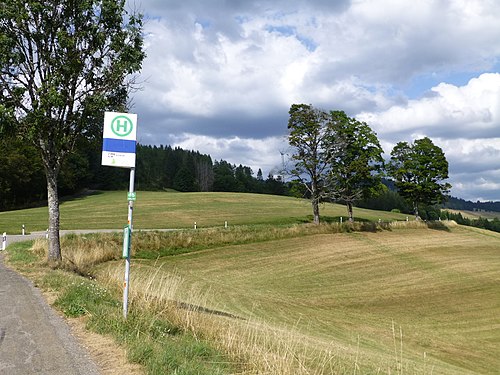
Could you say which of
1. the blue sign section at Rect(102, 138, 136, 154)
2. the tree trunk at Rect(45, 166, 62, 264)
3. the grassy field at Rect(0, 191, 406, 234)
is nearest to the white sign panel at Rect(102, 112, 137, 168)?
the blue sign section at Rect(102, 138, 136, 154)

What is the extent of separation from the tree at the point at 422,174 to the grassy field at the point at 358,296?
16771mm

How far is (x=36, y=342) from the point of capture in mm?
7137

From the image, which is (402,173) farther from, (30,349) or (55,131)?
(30,349)

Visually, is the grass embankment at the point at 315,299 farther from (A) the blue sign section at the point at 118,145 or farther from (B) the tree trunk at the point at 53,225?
(A) the blue sign section at the point at 118,145

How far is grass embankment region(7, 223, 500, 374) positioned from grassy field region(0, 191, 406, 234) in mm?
14592

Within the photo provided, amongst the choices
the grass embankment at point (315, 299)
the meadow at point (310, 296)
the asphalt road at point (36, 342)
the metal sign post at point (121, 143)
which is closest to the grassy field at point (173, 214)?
the meadow at point (310, 296)

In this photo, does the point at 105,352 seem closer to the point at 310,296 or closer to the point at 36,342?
the point at 36,342

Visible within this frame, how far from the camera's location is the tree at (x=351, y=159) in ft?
149

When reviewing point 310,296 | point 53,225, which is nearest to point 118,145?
point 53,225

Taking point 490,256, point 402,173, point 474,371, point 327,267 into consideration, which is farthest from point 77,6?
point 402,173

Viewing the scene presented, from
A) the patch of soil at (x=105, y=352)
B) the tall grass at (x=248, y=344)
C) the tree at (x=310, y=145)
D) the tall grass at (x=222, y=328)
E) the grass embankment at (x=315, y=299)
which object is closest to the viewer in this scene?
the patch of soil at (x=105, y=352)

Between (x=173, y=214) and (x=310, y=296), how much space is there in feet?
130

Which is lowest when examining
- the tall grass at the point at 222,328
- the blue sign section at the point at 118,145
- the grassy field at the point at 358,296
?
the grassy field at the point at 358,296

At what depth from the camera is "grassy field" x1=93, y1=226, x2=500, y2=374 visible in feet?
39.4
